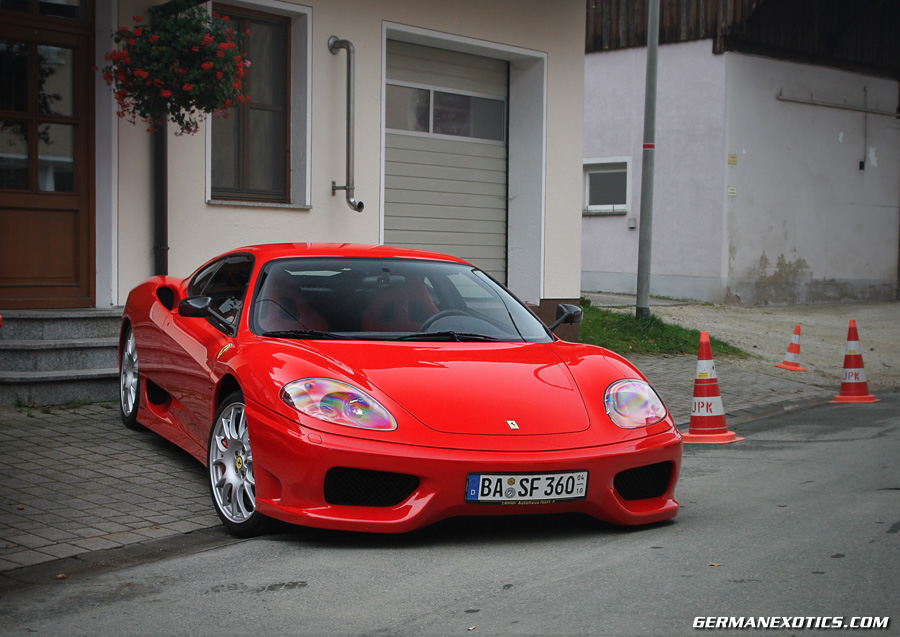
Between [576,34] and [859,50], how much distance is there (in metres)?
12.3

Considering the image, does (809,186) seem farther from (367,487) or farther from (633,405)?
(367,487)

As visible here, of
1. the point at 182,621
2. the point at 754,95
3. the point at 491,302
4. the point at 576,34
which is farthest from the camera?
the point at 754,95

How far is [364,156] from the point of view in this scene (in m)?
11.5

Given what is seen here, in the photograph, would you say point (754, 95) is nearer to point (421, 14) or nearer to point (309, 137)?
point (421, 14)

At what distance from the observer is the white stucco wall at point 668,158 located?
20.5m

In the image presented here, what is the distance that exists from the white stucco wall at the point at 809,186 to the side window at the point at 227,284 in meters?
15.2

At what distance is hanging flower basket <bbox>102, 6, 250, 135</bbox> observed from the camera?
8641 millimetres

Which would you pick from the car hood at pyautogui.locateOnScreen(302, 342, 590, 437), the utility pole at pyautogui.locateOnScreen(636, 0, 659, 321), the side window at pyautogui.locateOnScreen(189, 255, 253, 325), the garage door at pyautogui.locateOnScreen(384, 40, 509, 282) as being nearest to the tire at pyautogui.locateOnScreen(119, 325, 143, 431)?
the side window at pyautogui.locateOnScreen(189, 255, 253, 325)

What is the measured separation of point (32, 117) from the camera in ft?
30.4

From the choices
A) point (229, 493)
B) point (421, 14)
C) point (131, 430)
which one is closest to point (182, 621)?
point (229, 493)

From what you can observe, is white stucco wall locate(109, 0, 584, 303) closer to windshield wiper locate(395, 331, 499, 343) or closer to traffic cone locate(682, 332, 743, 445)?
traffic cone locate(682, 332, 743, 445)

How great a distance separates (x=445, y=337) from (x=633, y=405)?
3.56 feet

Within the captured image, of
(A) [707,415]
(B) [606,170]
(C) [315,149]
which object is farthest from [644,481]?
(B) [606,170]

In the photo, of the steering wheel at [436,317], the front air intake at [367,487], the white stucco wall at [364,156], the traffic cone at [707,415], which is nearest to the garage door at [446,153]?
the white stucco wall at [364,156]
